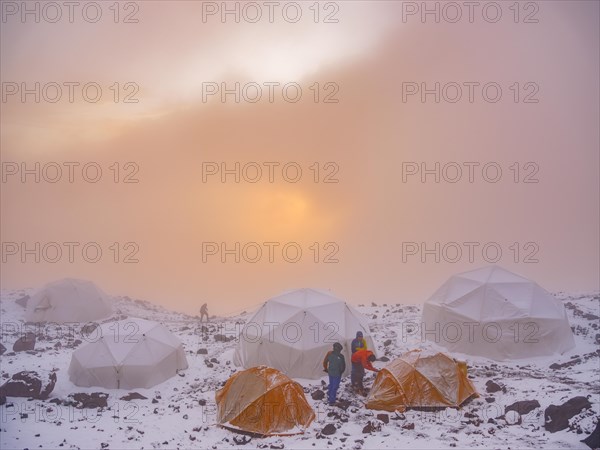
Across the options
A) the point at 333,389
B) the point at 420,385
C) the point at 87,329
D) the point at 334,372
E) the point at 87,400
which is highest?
the point at 334,372

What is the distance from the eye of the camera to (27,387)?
689 inches

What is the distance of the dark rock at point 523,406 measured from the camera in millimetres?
14703

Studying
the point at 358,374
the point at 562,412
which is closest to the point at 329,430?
the point at 358,374

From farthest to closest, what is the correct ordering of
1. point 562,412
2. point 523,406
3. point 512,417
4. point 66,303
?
point 66,303, point 523,406, point 512,417, point 562,412

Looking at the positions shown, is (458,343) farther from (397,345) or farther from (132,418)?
(132,418)

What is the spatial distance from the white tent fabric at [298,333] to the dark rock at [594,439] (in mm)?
8659

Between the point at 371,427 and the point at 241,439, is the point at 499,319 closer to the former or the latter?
the point at 371,427

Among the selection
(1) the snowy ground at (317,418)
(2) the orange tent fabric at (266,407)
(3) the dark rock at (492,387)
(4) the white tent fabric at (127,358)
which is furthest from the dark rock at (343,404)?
(4) the white tent fabric at (127,358)

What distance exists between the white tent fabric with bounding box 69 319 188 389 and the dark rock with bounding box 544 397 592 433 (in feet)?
43.2

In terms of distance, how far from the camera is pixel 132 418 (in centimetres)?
1587

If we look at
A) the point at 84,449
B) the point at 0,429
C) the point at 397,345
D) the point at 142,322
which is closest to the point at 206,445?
the point at 84,449

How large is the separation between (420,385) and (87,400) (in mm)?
10816

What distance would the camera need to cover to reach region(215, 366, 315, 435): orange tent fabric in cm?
1462

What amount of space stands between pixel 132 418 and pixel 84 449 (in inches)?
87.3
